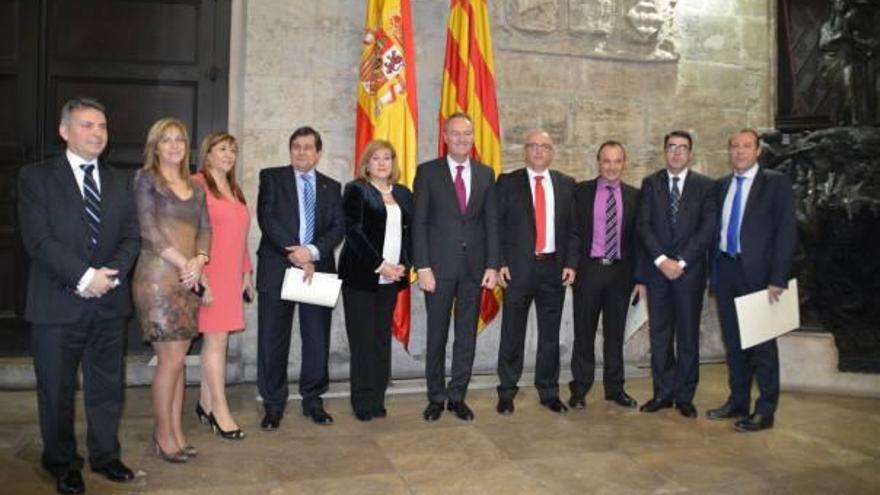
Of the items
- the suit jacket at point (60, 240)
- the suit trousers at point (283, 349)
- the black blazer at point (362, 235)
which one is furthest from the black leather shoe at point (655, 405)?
the suit jacket at point (60, 240)

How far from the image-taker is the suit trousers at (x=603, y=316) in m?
4.68

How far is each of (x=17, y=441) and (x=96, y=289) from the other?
4.42 ft

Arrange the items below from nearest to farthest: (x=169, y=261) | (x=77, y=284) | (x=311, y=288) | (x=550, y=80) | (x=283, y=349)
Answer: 1. (x=77, y=284)
2. (x=169, y=261)
3. (x=311, y=288)
4. (x=283, y=349)
5. (x=550, y=80)

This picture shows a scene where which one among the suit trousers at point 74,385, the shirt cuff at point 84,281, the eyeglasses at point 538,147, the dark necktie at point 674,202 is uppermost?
the eyeglasses at point 538,147

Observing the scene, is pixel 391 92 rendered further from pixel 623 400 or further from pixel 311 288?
pixel 623 400

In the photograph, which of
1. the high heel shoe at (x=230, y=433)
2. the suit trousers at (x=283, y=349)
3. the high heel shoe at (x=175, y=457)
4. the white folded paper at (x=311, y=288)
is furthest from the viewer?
the suit trousers at (x=283, y=349)

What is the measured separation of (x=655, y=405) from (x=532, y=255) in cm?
123

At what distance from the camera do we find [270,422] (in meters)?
4.15

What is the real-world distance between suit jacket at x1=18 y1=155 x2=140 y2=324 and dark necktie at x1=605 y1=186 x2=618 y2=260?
282 centimetres

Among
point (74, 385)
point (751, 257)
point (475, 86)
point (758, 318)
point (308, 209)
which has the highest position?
point (475, 86)

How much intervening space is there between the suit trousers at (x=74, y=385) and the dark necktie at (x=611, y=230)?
2835mm

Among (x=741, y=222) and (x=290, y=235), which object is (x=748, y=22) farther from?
(x=290, y=235)

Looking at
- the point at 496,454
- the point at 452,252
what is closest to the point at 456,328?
the point at 452,252

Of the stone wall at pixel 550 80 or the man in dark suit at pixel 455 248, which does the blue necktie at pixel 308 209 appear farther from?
the stone wall at pixel 550 80
